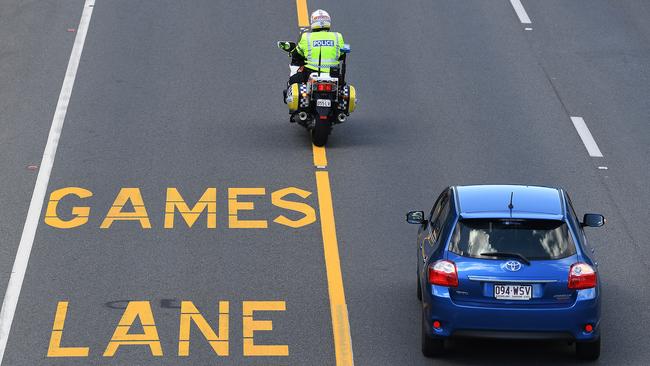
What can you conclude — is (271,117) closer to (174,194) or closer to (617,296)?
(174,194)

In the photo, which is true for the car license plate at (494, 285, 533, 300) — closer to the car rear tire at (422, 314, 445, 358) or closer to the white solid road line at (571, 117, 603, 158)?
the car rear tire at (422, 314, 445, 358)

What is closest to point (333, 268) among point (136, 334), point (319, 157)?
point (136, 334)

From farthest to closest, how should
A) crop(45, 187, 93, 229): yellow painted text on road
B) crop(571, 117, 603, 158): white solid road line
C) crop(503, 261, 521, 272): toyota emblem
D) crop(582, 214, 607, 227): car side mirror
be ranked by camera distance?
crop(571, 117, 603, 158): white solid road line → crop(45, 187, 93, 229): yellow painted text on road → crop(582, 214, 607, 227): car side mirror → crop(503, 261, 521, 272): toyota emblem

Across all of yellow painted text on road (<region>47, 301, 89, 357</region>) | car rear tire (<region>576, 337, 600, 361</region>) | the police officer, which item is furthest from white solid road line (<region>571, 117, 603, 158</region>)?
yellow painted text on road (<region>47, 301, 89, 357</region>)

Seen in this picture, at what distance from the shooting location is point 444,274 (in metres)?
14.1

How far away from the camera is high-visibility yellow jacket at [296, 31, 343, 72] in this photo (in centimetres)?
2195

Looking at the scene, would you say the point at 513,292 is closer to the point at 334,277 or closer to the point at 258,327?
the point at 258,327

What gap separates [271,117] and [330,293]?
7181mm

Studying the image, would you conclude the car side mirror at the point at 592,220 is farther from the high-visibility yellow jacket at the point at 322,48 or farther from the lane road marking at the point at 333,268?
the high-visibility yellow jacket at the point at 322,48

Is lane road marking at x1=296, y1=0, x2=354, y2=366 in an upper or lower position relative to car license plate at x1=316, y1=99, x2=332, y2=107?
lower

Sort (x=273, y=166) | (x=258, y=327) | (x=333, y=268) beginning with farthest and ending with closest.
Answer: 1. (x=273, y=166)
2. (x=333, y=268)
3. (x=258, y=327)

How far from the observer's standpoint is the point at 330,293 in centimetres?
1669

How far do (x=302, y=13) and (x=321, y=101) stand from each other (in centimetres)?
693

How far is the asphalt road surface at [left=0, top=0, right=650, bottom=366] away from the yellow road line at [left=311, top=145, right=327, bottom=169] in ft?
0.16
